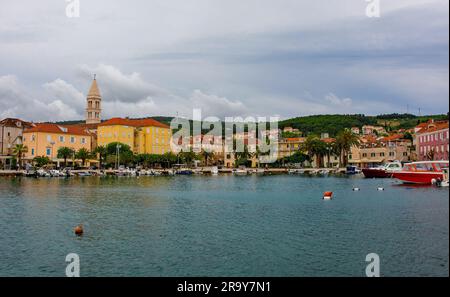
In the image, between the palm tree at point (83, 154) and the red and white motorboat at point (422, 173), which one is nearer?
the red and white motorboat at point (422, 173)

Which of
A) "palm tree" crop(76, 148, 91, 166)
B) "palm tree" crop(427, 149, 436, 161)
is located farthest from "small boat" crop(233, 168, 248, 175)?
"palm tree" crop(427, 149, 436, 161)

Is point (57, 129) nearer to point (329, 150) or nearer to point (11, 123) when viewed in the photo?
point (11, 123)

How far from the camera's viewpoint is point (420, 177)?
176 ft

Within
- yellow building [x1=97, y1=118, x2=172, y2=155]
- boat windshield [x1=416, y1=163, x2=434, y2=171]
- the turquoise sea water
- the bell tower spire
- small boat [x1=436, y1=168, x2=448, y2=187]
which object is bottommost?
the turquoise sea water

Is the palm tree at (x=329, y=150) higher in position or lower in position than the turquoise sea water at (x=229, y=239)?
higher

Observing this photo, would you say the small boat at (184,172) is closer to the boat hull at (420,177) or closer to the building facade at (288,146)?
the building facade at (288,146)

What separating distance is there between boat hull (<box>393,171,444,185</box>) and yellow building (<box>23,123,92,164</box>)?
7927 cm

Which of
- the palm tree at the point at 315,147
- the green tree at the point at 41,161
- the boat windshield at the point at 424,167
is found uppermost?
the palm tree at the point at 315,147

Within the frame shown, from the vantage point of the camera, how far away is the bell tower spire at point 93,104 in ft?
422

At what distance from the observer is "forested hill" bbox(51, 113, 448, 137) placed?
149m

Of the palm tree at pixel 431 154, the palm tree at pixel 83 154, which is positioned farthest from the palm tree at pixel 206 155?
the palm tree at pixel 431 154

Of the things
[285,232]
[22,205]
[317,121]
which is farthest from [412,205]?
[317,121]

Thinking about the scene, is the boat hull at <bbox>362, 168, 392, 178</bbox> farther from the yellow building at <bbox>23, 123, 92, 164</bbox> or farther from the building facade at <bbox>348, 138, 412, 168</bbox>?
the yellow building at <bbox>23, 123, 92, 164</bbox>

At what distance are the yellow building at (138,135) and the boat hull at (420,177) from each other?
248 feet
